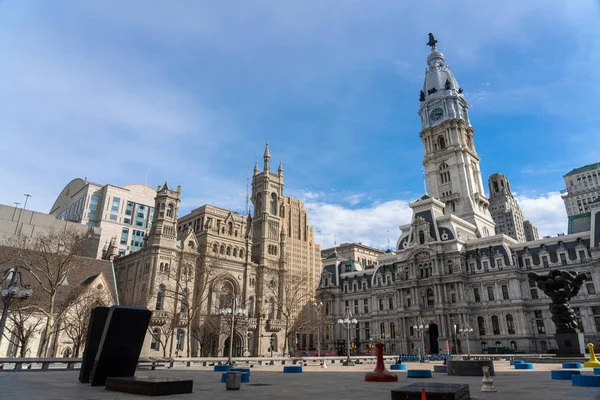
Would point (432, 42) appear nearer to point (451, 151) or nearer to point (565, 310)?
point (451, 151)

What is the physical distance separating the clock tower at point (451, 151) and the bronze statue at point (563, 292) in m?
54.6

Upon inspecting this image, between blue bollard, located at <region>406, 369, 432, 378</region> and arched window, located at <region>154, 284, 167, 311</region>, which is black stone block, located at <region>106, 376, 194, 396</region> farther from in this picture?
arched window, located at <region>154, 284, 167, 311</region>

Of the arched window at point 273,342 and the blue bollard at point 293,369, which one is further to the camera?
the arched window at point 273,342

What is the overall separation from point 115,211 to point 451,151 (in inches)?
3277

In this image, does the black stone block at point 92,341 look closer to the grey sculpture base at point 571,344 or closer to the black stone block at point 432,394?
the black stone block at point 432,394

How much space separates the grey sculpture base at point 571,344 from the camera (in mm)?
32812

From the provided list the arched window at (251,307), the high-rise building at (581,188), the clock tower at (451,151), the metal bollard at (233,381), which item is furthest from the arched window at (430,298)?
the high-rise building at (581,188)

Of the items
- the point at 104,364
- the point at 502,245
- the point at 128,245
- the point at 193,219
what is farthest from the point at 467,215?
the point at 104,364

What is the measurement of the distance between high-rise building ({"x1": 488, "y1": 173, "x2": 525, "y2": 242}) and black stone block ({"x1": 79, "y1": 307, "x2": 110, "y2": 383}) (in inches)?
6866

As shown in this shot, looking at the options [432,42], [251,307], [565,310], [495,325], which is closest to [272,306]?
[251,307]

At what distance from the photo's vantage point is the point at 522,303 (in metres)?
64.2

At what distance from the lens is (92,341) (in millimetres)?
14758

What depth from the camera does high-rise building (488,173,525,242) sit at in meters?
170

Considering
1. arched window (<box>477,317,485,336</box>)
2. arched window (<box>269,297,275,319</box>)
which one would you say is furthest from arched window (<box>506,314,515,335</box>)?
arched window (<box>269,297,275,319</box>)
